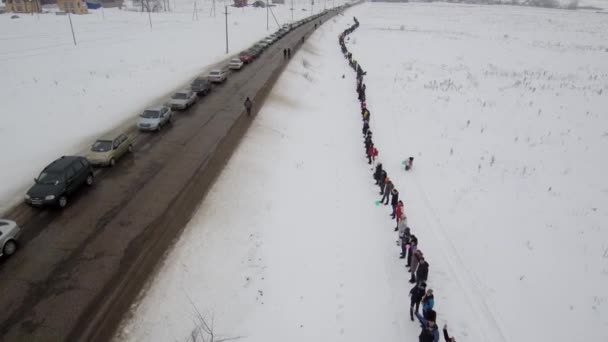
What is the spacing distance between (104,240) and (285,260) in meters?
6.63

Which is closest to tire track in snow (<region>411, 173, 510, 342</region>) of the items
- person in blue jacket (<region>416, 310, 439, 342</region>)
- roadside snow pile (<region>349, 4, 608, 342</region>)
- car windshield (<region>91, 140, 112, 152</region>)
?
roadside snow pile (<region>349, 4, 608, 342</region>)

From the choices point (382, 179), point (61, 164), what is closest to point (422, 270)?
point (382, 179)

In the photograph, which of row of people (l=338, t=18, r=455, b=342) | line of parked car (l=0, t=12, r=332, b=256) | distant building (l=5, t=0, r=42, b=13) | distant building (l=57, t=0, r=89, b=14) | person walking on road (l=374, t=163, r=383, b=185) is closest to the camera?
row of people (l=338, t=18, r=455, b=342)

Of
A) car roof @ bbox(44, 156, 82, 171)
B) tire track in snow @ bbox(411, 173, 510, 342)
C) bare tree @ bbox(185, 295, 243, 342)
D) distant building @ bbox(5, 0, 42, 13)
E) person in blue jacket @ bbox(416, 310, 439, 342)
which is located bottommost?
bare tree @ bbox(185, 295, 243, 342)

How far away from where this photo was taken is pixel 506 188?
19516mm

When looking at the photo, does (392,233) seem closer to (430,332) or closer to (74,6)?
(430,332)

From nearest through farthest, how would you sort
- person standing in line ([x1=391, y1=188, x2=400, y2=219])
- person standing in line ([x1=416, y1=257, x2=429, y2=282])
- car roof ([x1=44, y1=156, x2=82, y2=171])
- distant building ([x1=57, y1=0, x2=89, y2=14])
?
person standing in line ([x1=416, y1=257, x2=429, y2=282]) → car roof ([x1=44, y1=156, x2=82, y2=171]) → person standing in line ([x1=391, y1=188, x2=400, y2=219]) → distant building ([x1=57, y1=0, x2=89, y2=14])

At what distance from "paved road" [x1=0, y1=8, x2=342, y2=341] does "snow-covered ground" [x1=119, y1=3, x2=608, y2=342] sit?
79cm

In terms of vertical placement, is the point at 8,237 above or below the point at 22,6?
below

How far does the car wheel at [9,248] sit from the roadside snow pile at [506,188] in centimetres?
1462

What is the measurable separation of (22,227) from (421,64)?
49.4 metres

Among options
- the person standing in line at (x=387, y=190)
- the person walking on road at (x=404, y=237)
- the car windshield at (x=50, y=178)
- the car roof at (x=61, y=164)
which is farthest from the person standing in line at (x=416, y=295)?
the car roof at (x=61, y=164)

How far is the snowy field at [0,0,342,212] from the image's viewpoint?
2186 cm

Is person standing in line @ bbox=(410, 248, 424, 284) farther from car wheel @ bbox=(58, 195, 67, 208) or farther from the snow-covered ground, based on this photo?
car wheel @ bbox=(58, 195, 67, 208)
